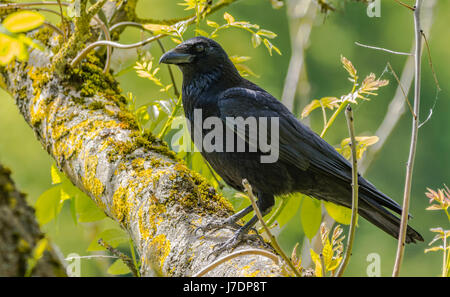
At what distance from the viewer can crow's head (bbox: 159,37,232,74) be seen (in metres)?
3.16

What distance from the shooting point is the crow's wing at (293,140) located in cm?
291

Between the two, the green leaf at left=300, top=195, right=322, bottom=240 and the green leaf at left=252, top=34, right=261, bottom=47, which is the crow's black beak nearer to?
the green leaf at left=252, top=34, right=261, bottom=47

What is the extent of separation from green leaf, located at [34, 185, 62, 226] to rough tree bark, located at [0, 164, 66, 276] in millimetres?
1897

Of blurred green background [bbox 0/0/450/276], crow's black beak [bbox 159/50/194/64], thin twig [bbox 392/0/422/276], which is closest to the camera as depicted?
thin twig [bbox 392/0/422/276]

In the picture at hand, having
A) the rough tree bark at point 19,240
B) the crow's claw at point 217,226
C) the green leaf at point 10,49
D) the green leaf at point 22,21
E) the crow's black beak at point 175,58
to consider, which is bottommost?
the crow's claw at point 217,226

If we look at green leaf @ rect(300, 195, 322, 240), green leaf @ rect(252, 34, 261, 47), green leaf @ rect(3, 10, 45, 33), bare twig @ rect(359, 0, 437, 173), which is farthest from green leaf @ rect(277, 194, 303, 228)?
green leaf @ rect(3, 10, 45, 33)

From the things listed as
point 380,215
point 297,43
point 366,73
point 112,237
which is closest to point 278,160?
point 380,215

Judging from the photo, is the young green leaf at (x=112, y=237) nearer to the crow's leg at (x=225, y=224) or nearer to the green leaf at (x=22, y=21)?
the crow's leg at (x=225, y=224)

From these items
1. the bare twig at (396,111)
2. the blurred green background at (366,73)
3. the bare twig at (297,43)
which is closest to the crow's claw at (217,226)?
the bare twig at (297,43)

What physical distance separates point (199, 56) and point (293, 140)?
82 centimetres

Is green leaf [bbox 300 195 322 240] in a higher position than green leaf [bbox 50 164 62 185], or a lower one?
lower

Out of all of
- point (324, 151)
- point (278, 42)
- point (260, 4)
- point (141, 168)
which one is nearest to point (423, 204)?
point (278, 42)

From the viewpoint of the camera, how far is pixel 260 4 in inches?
480

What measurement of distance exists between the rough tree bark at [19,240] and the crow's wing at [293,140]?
6.10ft
